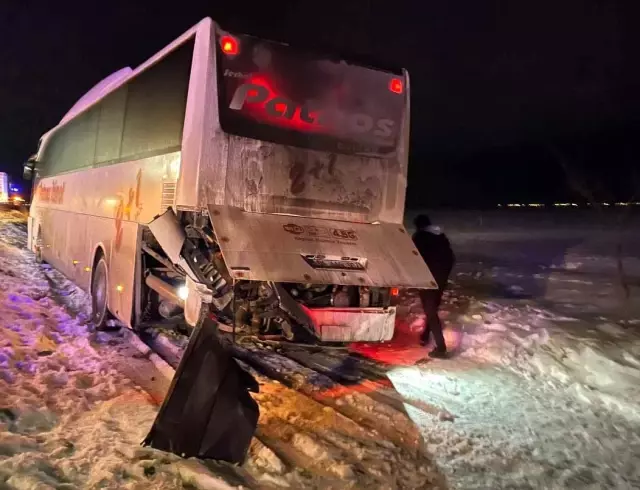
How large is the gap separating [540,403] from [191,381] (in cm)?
372

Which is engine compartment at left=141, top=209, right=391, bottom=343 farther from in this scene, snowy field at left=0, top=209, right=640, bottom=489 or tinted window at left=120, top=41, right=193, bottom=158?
tinted window at left=120, top=41, right=193, bottom=158

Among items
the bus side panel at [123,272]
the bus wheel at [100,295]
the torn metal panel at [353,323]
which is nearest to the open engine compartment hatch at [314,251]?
the torn metal panel at [353,323]

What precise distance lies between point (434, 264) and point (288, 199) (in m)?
2.72

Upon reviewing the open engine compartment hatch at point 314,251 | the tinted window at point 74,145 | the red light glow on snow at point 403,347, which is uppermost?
the tinted window at point 74,145

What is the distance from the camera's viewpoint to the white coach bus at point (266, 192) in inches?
226

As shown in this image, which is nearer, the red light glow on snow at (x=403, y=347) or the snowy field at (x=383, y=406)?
the snowy field at (x=383, y=406)

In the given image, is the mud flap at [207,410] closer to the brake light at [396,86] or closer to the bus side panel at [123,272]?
the bus side panel at [123,272]

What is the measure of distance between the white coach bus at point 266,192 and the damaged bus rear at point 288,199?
0.05 feet

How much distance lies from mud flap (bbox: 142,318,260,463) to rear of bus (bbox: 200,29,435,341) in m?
1.03

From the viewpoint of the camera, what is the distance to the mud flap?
4102 mm

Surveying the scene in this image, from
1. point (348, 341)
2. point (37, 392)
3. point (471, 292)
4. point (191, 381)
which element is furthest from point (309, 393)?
point (471, 292)

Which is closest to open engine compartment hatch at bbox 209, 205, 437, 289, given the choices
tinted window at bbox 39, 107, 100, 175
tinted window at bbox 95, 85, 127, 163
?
tinted window at bbox 95, 85, 127, 163

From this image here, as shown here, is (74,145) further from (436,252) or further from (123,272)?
(436,252)

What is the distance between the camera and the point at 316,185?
20.9 feet
